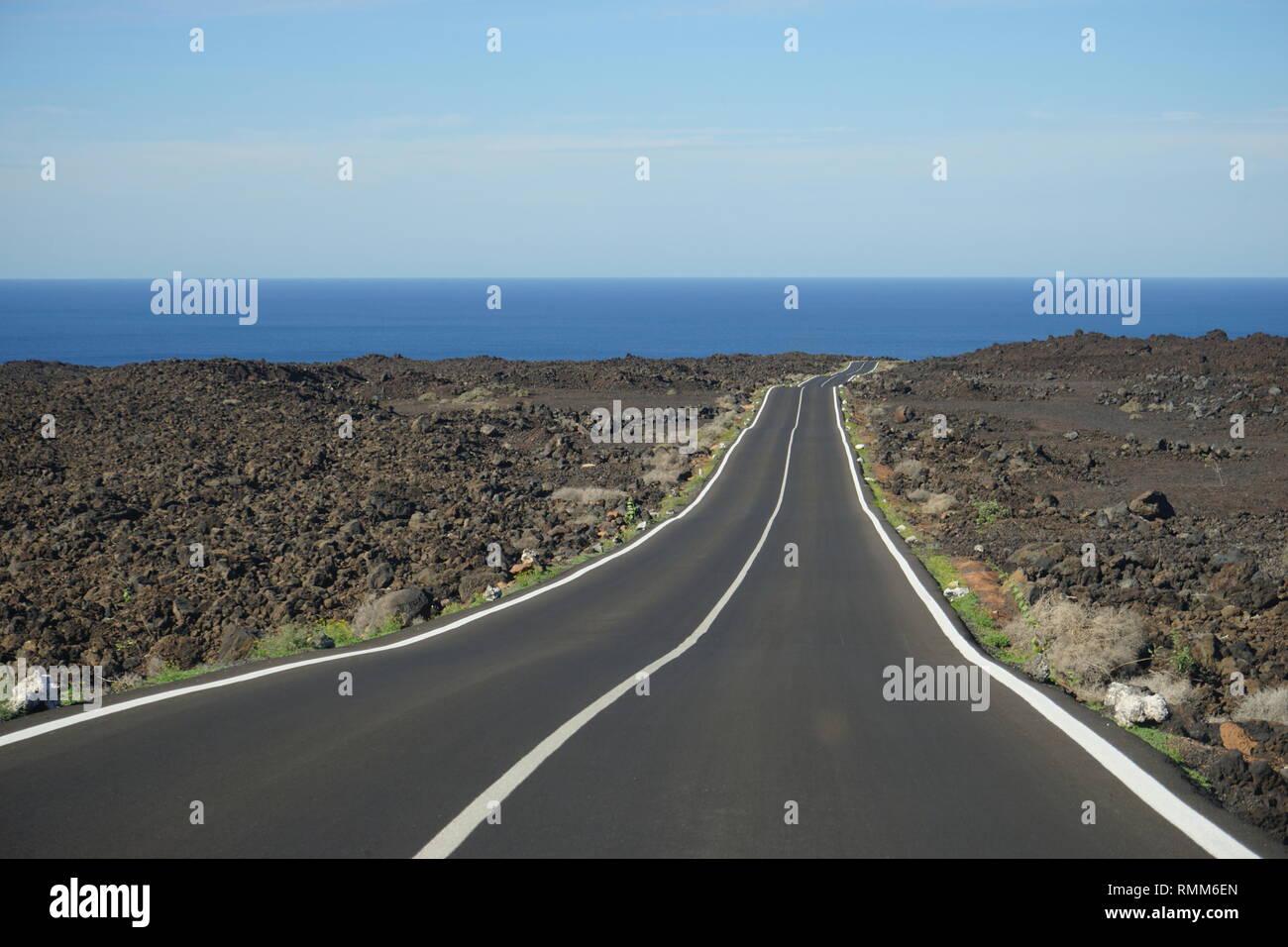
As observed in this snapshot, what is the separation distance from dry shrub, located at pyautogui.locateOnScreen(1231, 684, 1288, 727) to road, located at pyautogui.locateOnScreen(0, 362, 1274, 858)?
319 cm

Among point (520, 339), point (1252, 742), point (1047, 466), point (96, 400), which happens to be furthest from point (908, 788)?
point (520, 339)

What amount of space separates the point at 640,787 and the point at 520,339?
180222 mm

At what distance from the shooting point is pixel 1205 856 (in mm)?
5312

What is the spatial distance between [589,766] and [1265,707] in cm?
846

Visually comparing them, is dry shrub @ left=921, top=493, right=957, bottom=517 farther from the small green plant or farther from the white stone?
the white stone

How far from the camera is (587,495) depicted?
116ft

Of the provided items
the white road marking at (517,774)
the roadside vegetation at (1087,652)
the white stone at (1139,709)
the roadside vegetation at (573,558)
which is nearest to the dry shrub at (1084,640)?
the roadside vegetation at (1087,652)

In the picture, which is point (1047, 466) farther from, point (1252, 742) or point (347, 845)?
point (347, 845)

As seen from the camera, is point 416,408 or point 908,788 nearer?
point 908,788

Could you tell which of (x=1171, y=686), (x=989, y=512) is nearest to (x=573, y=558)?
(x=989, y=512)

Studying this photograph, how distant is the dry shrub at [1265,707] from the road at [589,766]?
3.19m

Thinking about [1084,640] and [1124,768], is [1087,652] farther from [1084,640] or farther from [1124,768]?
[1124,768]

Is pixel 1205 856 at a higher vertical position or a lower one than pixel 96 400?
lower

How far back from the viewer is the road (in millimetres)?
5473
